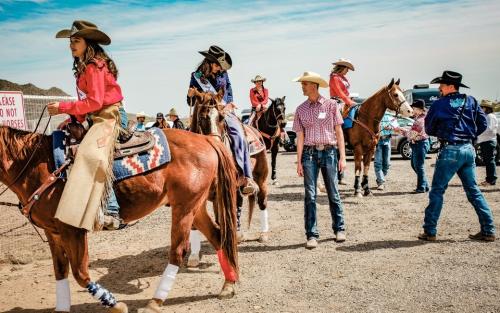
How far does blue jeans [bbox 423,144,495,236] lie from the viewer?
A: 6.04 metres

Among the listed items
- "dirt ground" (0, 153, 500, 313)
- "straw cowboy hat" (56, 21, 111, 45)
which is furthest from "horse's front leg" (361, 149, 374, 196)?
"straw cowboy hat" (56, 21, 111, 45)

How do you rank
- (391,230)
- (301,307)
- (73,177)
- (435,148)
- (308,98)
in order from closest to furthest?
(73,177), (301,307), (308,98), (391,230), (435,148)

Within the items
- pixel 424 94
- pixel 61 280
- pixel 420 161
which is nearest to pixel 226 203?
pixel 61 280

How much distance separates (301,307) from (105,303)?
1858 millimetres

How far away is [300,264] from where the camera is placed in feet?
18.4

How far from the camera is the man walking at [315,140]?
245 inches

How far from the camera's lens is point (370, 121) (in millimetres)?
10320

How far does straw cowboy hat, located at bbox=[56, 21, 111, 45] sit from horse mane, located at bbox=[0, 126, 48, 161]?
97cm

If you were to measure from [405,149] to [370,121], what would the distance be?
26.8 feet

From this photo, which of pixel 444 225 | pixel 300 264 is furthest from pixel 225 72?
pixel 444 225

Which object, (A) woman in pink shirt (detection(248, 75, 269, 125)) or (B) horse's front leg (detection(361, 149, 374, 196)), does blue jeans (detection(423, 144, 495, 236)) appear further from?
(A) woman in pink shirt (detection(248, 75, 269, 125))

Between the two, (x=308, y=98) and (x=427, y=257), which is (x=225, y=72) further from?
(x=427, y=257)

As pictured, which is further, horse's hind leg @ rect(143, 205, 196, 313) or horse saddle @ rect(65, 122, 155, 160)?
horse's hind leg @ rect(143, 205, 196, 313)

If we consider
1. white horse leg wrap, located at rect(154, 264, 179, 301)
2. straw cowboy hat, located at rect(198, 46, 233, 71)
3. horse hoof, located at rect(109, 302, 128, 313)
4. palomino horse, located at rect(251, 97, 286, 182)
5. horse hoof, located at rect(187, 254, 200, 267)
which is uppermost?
straw cowboy hat, located at rect(198, 46, 233, 71)
